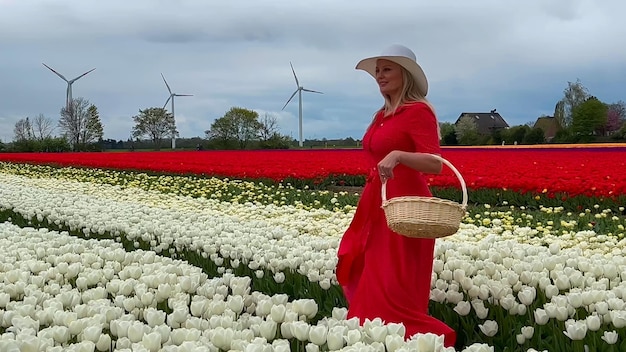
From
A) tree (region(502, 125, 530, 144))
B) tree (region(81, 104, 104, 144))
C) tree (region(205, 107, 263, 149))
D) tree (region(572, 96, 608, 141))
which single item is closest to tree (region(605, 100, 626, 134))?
tree (region(572, 96, 608, 141))

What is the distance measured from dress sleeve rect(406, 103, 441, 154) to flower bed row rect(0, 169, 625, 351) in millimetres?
1034

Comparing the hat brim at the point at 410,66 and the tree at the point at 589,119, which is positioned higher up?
the tree at the point at 589,119

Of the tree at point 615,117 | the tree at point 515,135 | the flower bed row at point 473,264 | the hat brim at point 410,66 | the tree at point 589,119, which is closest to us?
the flower bed row at point 473,264

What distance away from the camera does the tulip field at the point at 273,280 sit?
2.81 metres

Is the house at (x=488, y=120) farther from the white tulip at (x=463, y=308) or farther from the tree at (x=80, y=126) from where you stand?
the white tulip at (x=463, y=308)

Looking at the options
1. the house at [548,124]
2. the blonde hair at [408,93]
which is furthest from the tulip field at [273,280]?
the house at [548,124]

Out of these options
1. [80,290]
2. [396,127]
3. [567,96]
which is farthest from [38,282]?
[567,96]

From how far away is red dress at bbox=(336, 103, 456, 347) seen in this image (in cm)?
373

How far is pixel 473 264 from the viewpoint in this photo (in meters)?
5.33

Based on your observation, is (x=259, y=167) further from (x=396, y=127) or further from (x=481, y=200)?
(x=396, y=127)

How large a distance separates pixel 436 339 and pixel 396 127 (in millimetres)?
1679

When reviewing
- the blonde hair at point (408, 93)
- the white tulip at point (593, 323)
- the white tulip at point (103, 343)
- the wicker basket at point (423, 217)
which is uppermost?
the blonde hair at point (408, 93)

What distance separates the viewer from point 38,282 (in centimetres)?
454

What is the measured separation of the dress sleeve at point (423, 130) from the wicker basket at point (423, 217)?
1.35 ft
